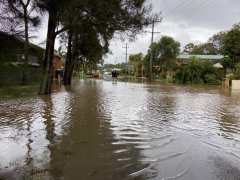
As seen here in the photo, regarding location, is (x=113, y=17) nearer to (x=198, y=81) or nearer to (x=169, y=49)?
(x=198, y=81)

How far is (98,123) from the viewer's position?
18.6 ft

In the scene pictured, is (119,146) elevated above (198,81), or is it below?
below

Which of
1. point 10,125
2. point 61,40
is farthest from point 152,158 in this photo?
point 61,40

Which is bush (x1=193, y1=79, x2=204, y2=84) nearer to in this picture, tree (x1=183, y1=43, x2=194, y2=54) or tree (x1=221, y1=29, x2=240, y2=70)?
tree (x1=221, y1=29, x2=240, y2=70)

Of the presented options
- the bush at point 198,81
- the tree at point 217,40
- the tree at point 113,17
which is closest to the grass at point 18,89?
the tree at point 113,17

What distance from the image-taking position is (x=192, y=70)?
1177 inches

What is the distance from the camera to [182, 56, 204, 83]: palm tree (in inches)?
1164

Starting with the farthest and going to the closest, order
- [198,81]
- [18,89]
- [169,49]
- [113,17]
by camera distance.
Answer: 1. [169,49]
2. [198,81]
3. [113,17]
4. [18,89]

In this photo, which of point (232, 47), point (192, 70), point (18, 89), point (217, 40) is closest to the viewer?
point (18, 89)

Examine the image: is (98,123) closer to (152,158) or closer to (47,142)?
(47,142)

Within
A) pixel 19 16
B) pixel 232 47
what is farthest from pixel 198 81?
pixel 19 16

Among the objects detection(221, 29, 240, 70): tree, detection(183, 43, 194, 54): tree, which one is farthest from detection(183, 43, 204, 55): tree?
detection(221, 29, 240, 70): tree

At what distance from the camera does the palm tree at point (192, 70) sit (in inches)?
1164

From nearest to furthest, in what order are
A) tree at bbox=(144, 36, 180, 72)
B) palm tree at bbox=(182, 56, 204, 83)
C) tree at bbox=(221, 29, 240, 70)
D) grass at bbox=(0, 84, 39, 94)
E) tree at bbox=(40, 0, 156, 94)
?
grass at bbox=(0, 84, 39, 94)
tree at bbox=(40, 0, 156, 94)
tree at bbox=(221, 29, 240, 70)
palm tree at bbox=(182, 56, 204, 83)
tree at bbox=(144, 36, 180, 72)
